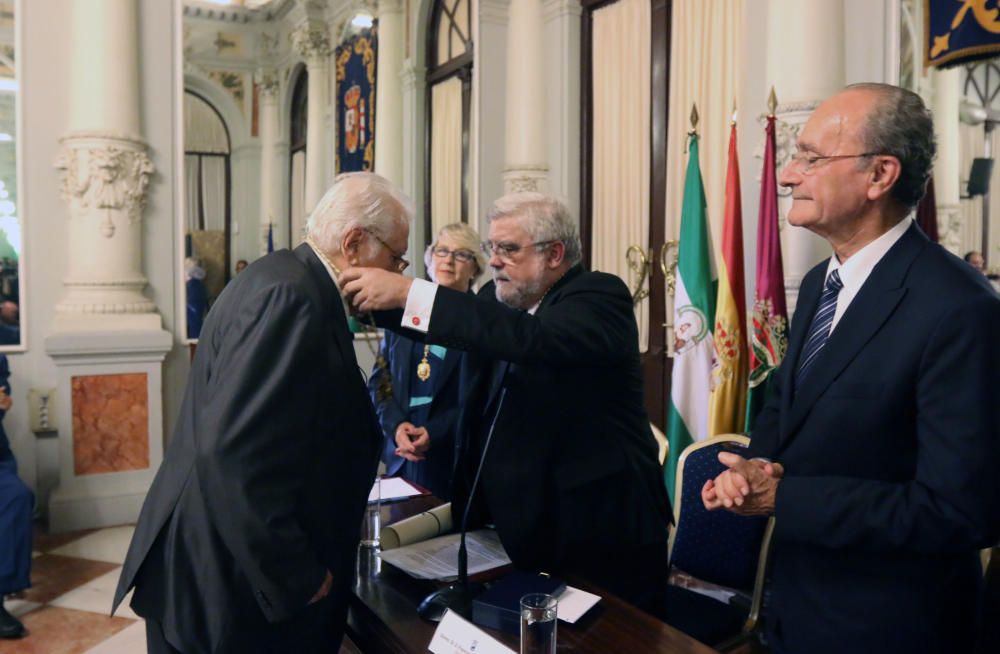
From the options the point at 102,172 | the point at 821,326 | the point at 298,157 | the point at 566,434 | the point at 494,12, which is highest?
the point at 494,12

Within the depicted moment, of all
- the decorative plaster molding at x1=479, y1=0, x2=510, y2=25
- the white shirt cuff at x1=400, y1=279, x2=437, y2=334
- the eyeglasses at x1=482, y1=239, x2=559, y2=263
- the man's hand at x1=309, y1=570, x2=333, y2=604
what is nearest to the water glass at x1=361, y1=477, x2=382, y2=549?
the man's hand at x1=309, y1=570, x2=333, y2=604

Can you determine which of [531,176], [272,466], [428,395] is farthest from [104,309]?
[272,466]

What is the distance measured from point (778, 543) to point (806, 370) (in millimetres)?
323

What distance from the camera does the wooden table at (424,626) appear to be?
1371 millimetres

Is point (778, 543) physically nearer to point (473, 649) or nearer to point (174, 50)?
point (473, 649)

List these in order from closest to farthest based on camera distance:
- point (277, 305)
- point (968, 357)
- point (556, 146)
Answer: point (968, 357) < point (277, 305) < point (556, 146)

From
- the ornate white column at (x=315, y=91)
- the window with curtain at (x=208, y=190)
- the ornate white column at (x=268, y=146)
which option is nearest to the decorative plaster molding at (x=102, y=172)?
the window with curtain at (x=208, y=190)

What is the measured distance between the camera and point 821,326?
148cm

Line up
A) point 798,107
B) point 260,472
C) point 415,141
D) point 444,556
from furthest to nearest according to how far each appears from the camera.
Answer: point 415,141
point 798,107
point 444,556
point 260,472

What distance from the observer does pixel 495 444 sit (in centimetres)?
180

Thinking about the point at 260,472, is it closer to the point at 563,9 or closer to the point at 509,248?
the point at 509,248

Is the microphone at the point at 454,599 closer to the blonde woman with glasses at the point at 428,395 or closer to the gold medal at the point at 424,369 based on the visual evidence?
the blonde woman with glasses at the point at 428,395

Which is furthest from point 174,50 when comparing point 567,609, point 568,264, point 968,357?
point 968,357

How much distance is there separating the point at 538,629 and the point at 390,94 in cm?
645
